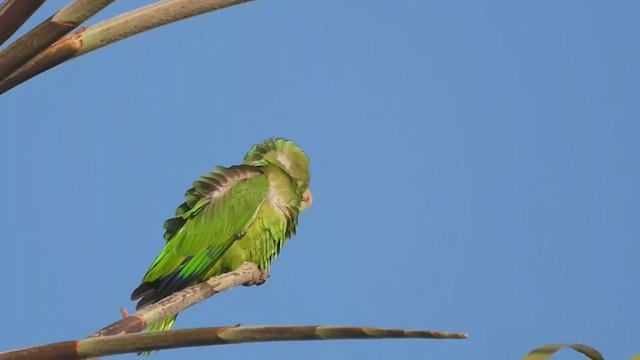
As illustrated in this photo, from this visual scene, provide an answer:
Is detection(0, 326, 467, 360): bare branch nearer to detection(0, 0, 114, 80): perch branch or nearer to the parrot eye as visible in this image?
detection(0, 0, 114, 80): perch branch

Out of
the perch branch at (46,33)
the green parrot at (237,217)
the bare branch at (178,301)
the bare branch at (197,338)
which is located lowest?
the bare branch at (197,338)

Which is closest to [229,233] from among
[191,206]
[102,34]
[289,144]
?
[191,206]

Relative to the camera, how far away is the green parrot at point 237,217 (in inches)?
285

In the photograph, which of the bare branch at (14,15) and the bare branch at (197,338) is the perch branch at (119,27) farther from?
the bare branch at (197,338)

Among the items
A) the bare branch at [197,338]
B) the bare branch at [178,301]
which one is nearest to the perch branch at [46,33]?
the bare branch at [197,338]

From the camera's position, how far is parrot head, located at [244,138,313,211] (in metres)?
8.12

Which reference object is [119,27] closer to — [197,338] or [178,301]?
[197,338]

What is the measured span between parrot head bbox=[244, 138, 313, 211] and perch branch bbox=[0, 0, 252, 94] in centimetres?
664

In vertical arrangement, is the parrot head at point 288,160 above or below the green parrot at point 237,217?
above

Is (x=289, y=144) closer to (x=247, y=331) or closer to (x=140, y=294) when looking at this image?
(x=140, y=294)

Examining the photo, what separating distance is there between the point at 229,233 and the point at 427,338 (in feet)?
21.4

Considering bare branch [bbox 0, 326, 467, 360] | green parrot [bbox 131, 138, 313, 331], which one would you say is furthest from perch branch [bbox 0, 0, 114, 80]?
green parrot [bbox 131, 138, 313, 331]

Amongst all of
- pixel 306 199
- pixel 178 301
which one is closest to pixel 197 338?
pixel 178 301

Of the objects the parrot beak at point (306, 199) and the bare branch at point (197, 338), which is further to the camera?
the parrot beak at point (306, 199)
